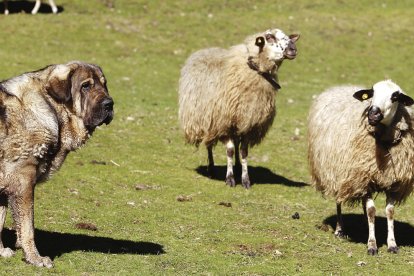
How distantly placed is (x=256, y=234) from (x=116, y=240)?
267 cm

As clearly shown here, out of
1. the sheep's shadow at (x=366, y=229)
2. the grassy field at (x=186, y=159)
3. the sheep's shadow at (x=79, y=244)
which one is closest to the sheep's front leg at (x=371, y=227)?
the grassy field at (x=186, y=159)

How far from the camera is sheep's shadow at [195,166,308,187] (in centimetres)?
1852

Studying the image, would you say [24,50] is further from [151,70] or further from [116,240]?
[116,240]

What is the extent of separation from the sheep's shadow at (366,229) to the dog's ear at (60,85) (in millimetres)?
6297

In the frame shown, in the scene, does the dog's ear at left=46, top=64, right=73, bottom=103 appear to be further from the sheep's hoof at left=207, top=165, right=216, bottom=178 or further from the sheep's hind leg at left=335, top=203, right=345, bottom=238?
the sheep's hoof at left=207, top=165, right=216, bottom=178

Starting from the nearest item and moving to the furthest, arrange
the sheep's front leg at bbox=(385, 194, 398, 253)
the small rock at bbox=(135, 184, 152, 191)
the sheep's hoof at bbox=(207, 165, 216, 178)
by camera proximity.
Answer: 1. the sheep's front leg at bbox=(385, 194, 398, 253)
2. the small rock at bbox=(135, 184, 152, 191)
3. the sheep's hoof at bbox=(207, 165, 216, 178)

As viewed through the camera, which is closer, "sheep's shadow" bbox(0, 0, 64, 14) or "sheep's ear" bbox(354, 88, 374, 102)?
"sheep's ear" bbox(354, 88, 374, 102)

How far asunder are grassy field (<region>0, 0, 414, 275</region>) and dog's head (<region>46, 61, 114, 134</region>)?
2080mm

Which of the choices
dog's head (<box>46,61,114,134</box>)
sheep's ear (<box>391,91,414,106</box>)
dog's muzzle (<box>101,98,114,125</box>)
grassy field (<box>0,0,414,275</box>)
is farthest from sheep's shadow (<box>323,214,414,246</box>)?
dog's head (<box>46,61,114,134</box>)

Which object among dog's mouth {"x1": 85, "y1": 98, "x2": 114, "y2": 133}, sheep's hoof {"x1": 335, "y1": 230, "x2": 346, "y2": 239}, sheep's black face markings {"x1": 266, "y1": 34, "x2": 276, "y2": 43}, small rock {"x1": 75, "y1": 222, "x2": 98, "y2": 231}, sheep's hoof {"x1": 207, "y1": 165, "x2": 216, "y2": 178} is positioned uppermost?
sheep's black face markings {"x1": 266, "y1": 34, "x2": 276, "y2": 43}

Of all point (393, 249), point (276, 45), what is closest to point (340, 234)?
point (393, 249)

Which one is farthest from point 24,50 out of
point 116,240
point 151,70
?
point 116,240

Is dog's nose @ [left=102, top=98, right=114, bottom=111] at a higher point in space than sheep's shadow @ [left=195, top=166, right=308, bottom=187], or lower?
higher


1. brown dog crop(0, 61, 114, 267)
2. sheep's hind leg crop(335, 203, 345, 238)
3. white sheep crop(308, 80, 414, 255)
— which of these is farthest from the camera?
sheep's hind leg crop(335, 203, 345, 238)
